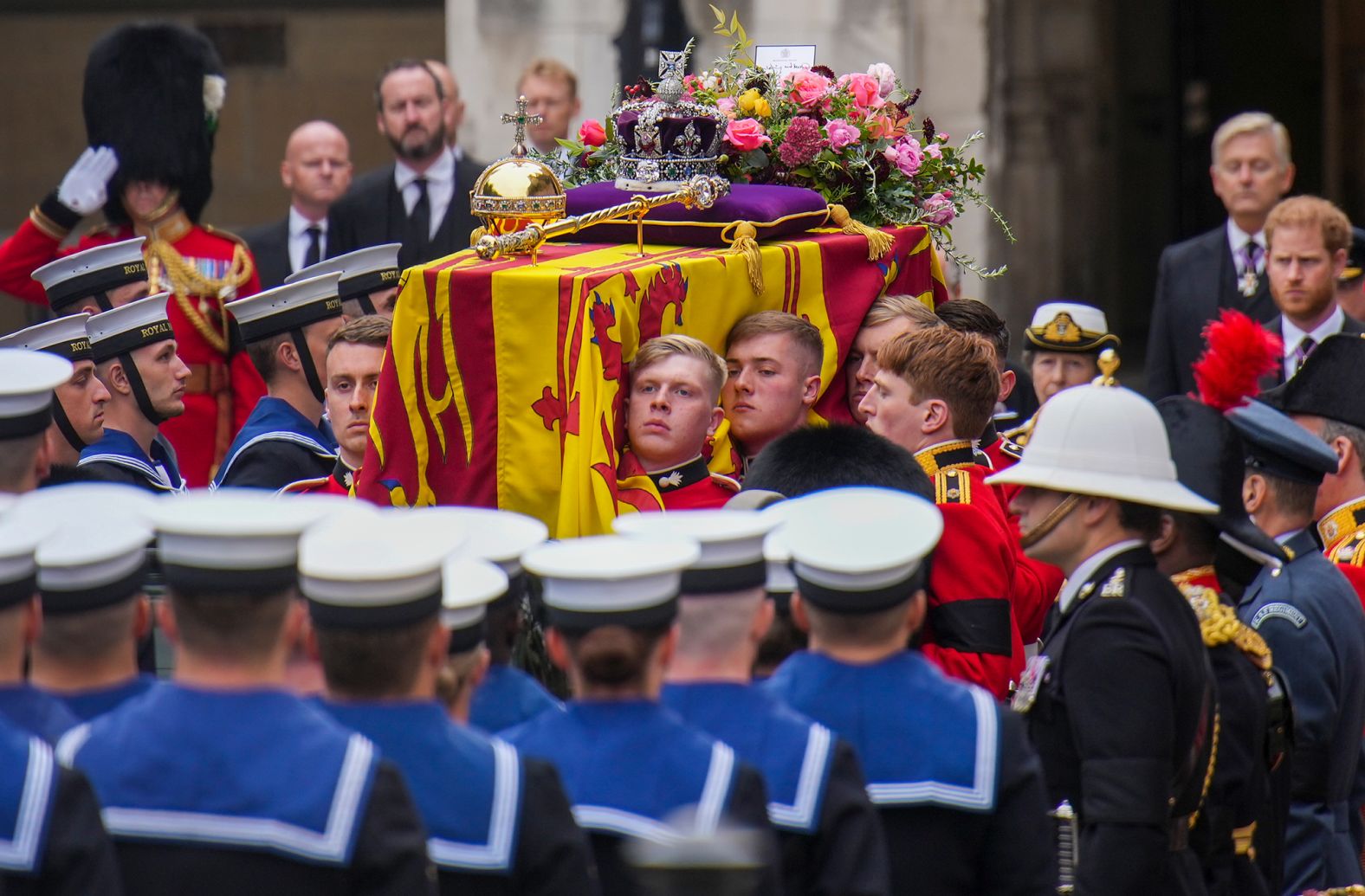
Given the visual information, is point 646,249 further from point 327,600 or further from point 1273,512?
point 327,600

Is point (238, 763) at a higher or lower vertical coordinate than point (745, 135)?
lower

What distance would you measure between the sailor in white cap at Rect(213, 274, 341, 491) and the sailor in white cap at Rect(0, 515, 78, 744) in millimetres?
2629

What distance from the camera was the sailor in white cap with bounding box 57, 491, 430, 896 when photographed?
2.68 meters

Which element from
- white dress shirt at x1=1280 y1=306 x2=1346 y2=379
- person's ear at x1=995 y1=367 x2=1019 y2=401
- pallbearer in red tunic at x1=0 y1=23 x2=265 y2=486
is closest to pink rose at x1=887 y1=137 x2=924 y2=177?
person's ear at x1=995 y1=367 x2=1019 y2=401

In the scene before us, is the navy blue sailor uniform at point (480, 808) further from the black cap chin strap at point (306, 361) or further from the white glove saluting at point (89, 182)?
the white glove saluting at point (89, 182)

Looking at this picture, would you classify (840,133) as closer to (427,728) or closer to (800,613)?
(800,613)

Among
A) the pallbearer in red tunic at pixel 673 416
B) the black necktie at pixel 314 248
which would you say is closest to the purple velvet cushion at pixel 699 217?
the pallbearer in red tunic at pixel 673 416

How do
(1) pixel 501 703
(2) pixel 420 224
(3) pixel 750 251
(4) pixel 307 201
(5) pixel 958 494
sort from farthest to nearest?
(4) pixel 307 201
(2) pixel 420 224
(3) pixel 750 251
(5) pixel 958 494
(1) pixel 501 703

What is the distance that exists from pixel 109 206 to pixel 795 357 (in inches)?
139

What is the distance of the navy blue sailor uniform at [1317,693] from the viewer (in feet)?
14.3

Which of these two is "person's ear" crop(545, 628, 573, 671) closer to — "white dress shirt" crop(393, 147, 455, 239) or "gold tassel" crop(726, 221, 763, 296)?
"gold tassel" crop(726, 221, 763, 296)

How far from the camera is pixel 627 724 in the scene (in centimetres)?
289

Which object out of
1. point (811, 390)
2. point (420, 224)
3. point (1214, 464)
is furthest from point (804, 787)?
point (420, 224)

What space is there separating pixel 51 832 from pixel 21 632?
1.08ft
